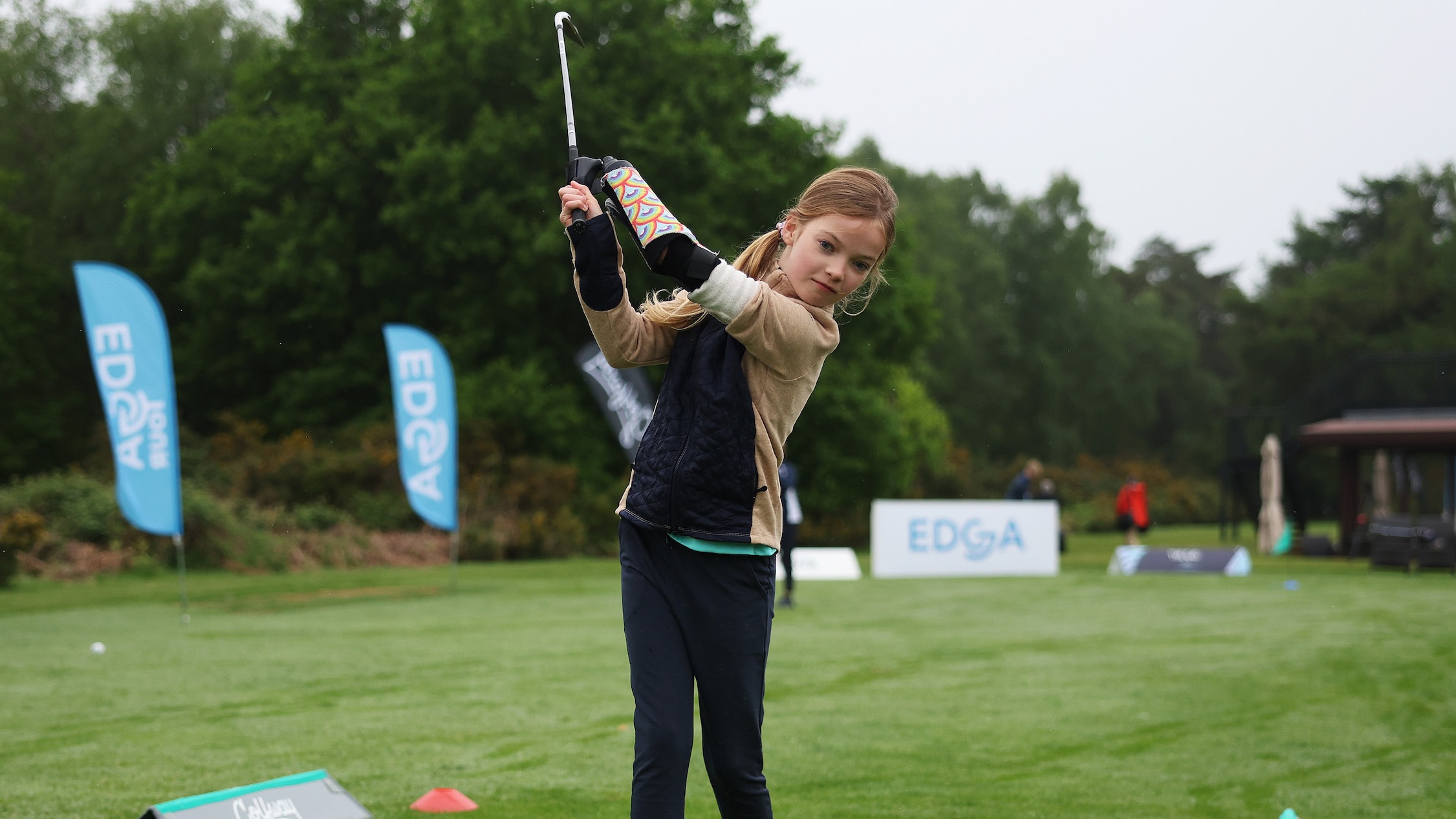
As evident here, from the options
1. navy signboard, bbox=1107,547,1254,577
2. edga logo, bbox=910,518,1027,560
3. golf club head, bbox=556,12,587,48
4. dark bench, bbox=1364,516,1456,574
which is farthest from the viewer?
navy signboard, bbox=1107,547,1254,577

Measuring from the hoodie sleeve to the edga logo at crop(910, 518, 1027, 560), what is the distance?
20.0 metres

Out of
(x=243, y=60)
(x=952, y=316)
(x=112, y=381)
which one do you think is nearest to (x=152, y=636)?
(x=112, y=381)

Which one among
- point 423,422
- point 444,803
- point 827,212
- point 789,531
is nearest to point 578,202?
point 827,212

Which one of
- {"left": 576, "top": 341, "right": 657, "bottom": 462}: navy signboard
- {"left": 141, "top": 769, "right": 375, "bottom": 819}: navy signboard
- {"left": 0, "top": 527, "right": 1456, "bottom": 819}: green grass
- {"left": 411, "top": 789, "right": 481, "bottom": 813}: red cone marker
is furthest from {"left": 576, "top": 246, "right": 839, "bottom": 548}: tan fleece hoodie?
{"left": 576, "top": 341, "right": 657, "bottom": 462}: navy signboard

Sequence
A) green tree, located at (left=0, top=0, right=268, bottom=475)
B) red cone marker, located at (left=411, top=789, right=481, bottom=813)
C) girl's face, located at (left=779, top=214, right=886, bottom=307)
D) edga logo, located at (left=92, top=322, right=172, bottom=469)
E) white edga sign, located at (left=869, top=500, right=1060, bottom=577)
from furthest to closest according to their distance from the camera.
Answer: green tree, located at (left=0, top=0, right=268, bottom=475) < white edga sign, located at (left=869, top=500, right=1060, bottom=577) < edga logo, located at (left=92, top=322, right=172, bottom=469) < red cone marker, located at (left=411, top=789, right=481, bottom=813) < girl's face, located at (left=779, top=214, right=886, bottom=307)

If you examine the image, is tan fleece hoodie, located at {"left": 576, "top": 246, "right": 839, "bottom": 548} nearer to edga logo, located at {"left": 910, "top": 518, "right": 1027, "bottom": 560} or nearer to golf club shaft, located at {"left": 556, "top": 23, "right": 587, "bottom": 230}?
golf club shaft, located at {"left": 556, "top": 23, "right": 587, "bottom": 230}

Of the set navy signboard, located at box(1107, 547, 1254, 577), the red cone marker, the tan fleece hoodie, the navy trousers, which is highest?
the tan fleece hoodie

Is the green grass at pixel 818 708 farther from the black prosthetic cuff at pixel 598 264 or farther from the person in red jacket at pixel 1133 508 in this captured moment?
the person in red jacket at pixel 1133 508

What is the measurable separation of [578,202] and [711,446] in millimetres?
687

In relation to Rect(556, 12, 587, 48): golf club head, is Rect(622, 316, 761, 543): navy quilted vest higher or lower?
lower

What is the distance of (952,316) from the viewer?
62188 mm

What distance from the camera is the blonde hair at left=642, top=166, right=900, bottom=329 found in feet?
12.1

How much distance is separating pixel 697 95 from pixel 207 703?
25.7 metres

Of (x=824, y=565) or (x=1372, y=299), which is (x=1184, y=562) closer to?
(x=824, y=565)
